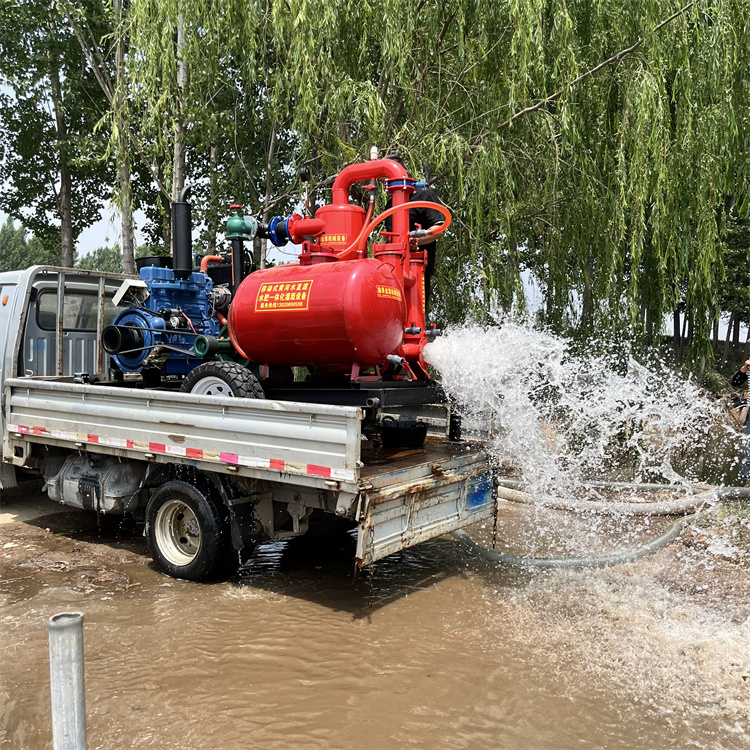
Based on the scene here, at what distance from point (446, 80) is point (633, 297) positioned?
11.0ft

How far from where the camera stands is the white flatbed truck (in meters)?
4.33

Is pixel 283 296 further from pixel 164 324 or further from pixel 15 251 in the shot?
pixel 15 251

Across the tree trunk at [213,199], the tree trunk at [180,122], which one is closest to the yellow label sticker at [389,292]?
the tree trunk at [180,122]

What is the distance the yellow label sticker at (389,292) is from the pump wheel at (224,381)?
46.2 inches

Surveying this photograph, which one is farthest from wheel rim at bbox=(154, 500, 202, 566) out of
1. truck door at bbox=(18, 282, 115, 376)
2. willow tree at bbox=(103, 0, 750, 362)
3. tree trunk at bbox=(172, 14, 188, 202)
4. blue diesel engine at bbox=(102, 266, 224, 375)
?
tree trunk at bbox=(172, 14, 188, 202)

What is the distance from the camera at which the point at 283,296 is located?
5.24 meters

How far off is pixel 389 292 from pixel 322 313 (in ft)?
1.76

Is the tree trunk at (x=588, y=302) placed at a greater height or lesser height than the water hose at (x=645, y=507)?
greater

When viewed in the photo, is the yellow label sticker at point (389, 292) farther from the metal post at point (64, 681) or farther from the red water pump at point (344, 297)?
the metal post at point (64, 681)

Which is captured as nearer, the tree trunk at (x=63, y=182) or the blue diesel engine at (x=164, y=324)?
the blue diesel engine at (x=164, y=324)

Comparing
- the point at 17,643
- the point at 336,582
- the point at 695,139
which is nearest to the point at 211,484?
the point at 336,582

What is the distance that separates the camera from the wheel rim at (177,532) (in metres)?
5.32

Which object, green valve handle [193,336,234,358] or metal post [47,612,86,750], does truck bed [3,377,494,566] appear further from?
metal post [47,612,86,750]

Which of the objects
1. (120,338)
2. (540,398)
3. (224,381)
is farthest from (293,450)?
(540,398)
